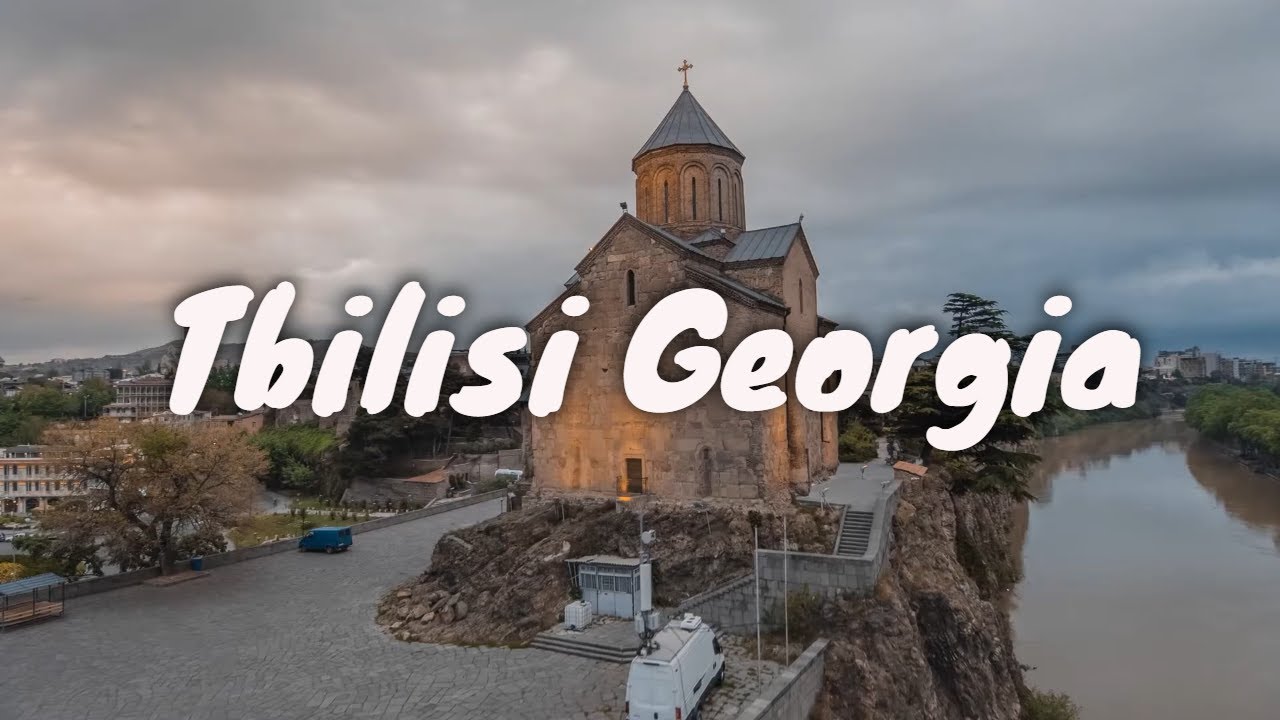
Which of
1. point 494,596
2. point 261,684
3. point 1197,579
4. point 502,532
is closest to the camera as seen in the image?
point 261,684

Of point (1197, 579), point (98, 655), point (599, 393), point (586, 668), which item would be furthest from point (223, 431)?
point (1197, 579)

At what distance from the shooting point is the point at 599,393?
18359 mm

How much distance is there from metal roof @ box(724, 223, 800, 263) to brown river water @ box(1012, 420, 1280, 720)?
539 inches

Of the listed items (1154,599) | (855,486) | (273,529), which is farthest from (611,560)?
(273,529)

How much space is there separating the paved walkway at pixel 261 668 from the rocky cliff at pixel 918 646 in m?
4.12

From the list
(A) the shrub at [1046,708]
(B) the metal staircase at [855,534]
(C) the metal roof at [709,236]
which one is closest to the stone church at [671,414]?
(C) the metal roof at [709,236]

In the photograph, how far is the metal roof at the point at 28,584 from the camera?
15.3 m

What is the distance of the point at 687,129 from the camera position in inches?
917

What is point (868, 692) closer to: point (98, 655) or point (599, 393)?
point (599, 393)

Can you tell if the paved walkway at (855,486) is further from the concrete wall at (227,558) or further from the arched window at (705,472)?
the concrete wall at (227,558)

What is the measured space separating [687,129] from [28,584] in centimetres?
2128

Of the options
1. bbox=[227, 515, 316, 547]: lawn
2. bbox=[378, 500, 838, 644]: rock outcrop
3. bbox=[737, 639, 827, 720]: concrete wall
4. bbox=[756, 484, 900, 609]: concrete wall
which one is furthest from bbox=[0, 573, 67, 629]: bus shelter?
bbox=[756, 484, 900, 609]: concrete wall

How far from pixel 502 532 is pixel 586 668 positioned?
221 inches

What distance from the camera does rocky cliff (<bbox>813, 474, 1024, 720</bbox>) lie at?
12.5 meters
